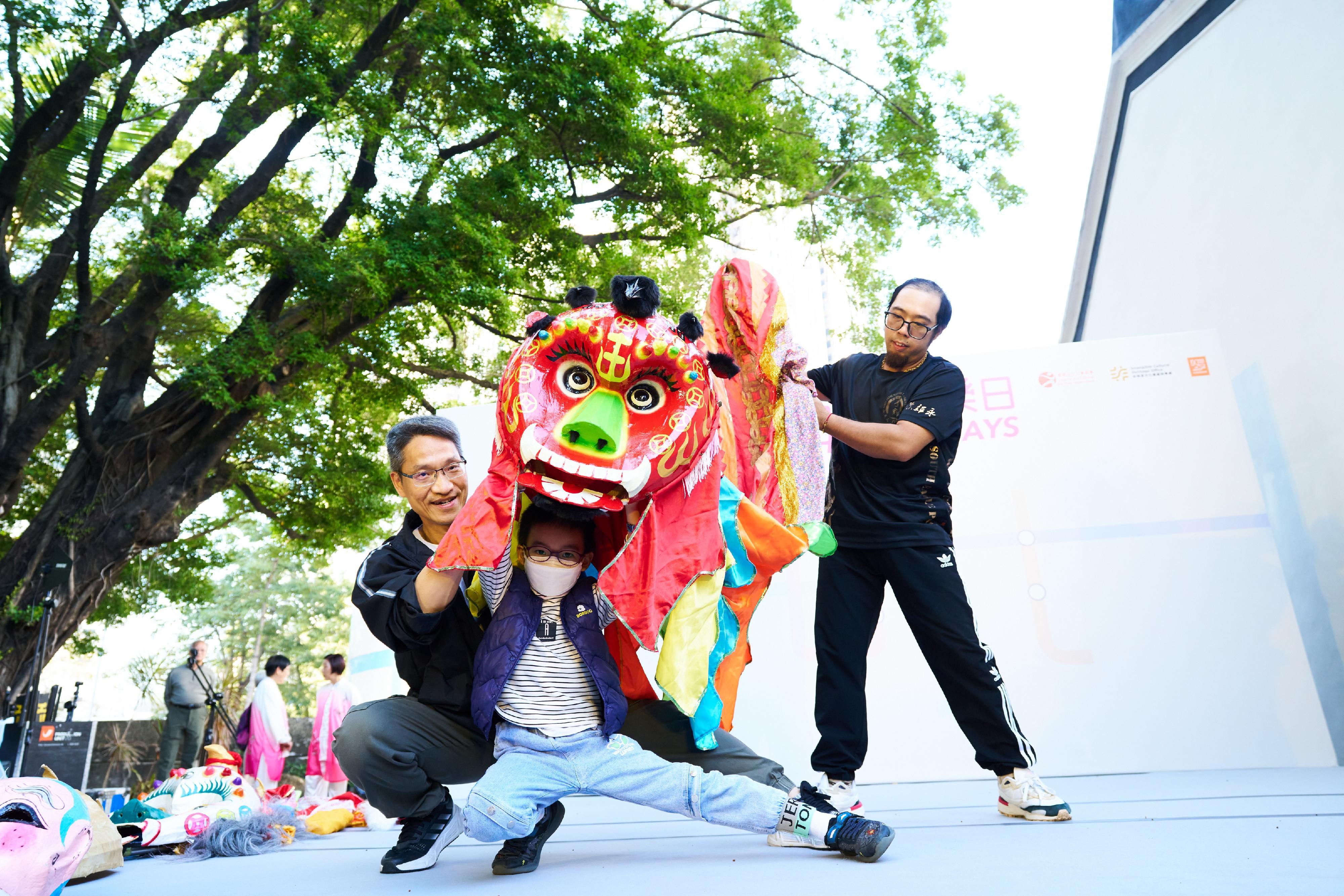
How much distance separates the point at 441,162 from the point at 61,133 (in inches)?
96.8

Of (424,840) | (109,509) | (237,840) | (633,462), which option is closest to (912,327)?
(633,462)

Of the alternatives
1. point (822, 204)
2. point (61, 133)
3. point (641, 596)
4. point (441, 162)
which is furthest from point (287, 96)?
point (641, 596)

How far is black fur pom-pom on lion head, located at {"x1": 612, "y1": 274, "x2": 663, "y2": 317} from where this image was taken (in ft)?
5.88

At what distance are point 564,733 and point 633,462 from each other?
57cm

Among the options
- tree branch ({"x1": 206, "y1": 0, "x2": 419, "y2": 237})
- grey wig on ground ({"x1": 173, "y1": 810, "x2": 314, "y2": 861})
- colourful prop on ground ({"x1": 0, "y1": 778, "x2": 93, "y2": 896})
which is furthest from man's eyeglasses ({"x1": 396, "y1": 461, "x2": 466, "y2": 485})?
tree branch ({"x1": 206, "y1": 0, "x2": 419, "y2": 237})

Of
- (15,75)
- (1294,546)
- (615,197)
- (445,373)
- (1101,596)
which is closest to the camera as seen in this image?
(1101,596)

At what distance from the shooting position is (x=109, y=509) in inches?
247

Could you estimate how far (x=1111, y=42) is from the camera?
629 centimetres

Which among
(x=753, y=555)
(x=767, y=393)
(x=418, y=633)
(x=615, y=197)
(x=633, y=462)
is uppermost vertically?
(x=615, y=197)

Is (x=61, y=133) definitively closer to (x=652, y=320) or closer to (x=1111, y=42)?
(x=652, y=320)

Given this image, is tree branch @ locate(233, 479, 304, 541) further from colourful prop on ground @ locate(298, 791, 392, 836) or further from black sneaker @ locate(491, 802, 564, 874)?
black sneaker @ locate(491, 802, 564, 874)

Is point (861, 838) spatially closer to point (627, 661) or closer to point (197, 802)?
point (627, 661)

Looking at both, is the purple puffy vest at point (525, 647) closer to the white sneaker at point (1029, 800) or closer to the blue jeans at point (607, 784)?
the blue jeans at point (607, 784)

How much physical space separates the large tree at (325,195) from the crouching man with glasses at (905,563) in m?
3.82
